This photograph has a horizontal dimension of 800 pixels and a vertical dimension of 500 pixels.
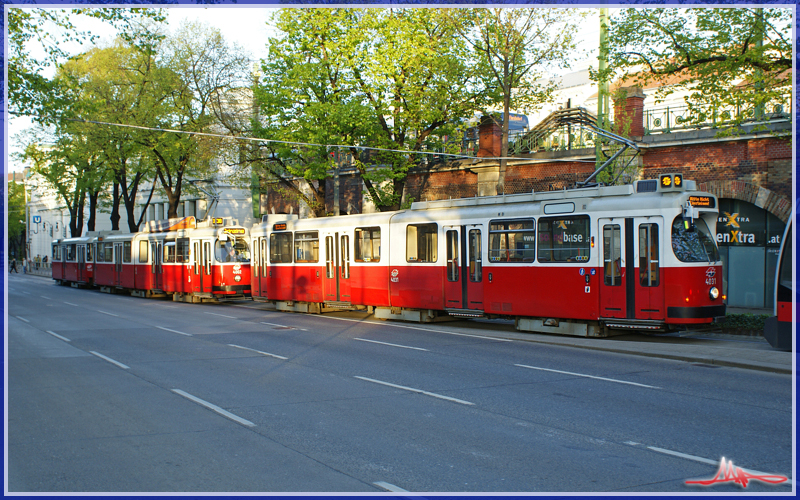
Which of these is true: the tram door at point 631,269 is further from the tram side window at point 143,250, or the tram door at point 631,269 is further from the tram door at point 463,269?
the tram side window at point 143,250

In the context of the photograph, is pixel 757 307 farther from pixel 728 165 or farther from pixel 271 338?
pixel 271 338

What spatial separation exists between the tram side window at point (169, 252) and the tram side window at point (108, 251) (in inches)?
314

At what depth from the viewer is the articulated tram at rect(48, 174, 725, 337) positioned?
14695 millimetres

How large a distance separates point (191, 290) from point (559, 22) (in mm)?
19002

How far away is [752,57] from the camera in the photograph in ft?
54.1

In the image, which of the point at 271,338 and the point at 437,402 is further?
the point at 271,338

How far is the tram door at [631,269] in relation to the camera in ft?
48.2

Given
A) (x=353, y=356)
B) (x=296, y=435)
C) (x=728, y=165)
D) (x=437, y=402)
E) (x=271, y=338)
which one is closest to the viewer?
(x=296, y=435)

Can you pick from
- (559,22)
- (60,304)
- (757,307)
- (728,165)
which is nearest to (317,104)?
(559,22)

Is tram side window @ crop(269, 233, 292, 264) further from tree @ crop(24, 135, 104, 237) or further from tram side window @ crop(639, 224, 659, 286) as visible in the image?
tree @ crop(24, 135, 104, 237)

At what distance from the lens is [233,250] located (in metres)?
29.7

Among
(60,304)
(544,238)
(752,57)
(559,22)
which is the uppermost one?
(559,22)

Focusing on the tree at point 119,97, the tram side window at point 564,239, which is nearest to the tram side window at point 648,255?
the tram side window at point 564,239

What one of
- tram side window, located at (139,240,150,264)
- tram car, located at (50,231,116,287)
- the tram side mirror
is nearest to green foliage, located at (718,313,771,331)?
the tram side mirror
